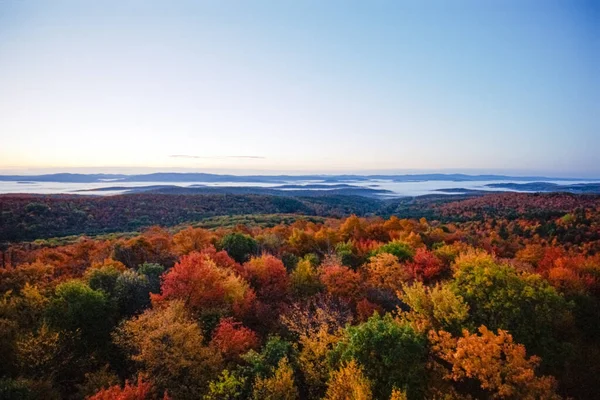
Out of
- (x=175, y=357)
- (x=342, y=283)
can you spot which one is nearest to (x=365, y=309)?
(x=342, y=283)

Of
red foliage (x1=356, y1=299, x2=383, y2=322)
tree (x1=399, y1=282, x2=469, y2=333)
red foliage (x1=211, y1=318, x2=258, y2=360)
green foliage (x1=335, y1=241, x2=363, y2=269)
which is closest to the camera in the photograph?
red foliage (x1=211, y1=318, x2=258, y2=360)

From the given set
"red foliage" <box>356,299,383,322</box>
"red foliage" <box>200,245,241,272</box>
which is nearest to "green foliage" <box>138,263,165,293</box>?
"red foliage" <box>200,245,241,272</box>

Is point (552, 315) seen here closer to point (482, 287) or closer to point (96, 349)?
point (482, 287)

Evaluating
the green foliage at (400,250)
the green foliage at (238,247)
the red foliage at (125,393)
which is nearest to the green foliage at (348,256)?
the green foliage at (400,250)

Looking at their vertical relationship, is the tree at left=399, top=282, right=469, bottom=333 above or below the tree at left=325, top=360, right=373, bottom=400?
above

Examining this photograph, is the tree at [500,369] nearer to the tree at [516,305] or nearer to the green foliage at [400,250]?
the tree at [516,305]

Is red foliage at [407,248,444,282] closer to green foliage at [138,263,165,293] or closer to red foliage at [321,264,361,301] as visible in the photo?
red foliage at [321,264,361,301]

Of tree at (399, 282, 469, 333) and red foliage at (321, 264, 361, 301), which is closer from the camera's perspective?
tree at (399, 282, 469, 333)
